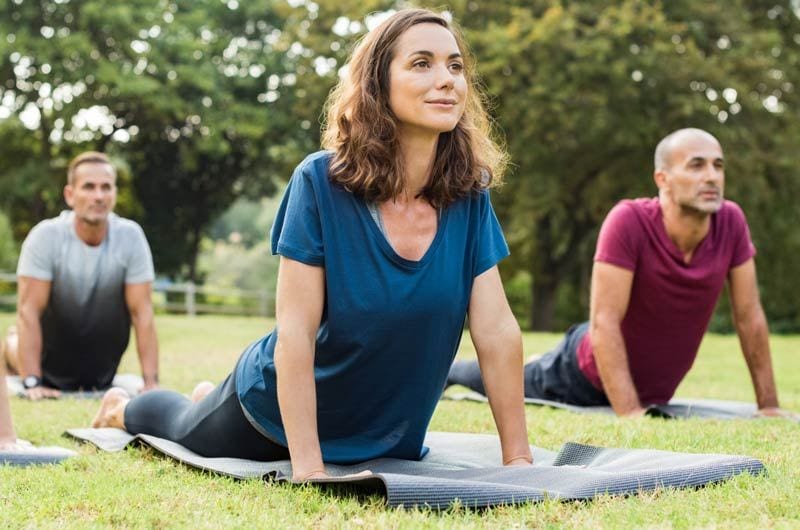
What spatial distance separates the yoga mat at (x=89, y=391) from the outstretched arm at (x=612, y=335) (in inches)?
142

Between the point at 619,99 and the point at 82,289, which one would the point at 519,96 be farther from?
the point at 82,289

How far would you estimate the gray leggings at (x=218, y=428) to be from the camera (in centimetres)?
400

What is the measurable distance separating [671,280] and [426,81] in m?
3.24

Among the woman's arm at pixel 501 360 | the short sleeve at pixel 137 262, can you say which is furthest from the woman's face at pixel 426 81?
the short sleeve at pixel 137 262

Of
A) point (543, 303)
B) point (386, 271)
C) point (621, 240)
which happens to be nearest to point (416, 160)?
point (386, 271)

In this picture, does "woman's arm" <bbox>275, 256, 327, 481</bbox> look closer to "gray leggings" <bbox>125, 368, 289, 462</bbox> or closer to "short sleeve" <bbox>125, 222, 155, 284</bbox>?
"gray leggings" <bbox>125, 368, 289, 462</bbox>

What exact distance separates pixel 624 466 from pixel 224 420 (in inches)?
63.1

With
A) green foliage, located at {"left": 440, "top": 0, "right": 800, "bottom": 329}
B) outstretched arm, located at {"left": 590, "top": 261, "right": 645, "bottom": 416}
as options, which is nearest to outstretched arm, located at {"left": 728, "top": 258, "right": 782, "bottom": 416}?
outstretched arm, located at {"left": 590, "top": 261, "right": 645, "bottom": 416}

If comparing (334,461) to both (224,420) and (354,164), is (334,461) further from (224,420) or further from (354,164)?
(354,164)

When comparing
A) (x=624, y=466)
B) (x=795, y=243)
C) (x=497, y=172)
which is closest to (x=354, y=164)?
(x=497, y=172)

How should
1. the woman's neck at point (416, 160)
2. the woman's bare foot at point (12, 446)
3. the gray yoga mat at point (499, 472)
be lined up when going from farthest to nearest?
the woman's bare foot at point (12, 446)
the woman's neck at point (416, 160)
the gray yoga mat at point (499, 472)

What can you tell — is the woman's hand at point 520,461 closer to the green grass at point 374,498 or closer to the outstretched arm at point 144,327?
the green grass at point 374,498

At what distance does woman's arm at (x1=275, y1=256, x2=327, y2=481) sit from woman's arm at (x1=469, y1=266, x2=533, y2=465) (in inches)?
25.6

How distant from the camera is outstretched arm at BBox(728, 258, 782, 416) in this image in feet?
20.7
